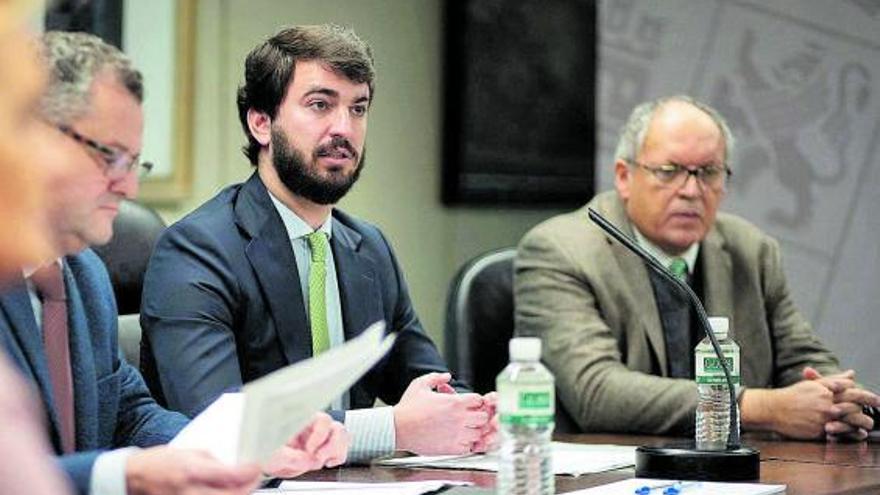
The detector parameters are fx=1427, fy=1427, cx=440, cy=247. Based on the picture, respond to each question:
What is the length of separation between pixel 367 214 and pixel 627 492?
9.29 feet

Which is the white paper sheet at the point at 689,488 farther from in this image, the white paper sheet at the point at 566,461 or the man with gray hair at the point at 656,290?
the man with gray hair at the point at 656,290

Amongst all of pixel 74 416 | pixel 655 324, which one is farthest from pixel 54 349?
pixel 655 324

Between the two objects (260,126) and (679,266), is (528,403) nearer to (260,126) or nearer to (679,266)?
(260,126)

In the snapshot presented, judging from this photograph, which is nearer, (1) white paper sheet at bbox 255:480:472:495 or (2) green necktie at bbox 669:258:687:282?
(1) white paper sheet at bbox 255:480:472:495

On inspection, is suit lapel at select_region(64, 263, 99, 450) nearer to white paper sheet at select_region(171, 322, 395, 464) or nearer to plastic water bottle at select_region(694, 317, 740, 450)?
white paper sheet at select_region(171, 322, 395, 464)

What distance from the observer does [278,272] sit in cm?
255

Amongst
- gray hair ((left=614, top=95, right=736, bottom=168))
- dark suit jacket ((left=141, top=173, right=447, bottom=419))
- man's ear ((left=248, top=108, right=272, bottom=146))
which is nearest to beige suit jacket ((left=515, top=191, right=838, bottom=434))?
gray hair ((left=614, top=95, right=736, bottom=168))

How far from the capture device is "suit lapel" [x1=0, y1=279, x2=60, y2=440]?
6.07 feet

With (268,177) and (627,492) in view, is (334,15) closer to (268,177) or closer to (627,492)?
(268,177)

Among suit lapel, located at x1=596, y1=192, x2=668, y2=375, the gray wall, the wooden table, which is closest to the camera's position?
the wooden table

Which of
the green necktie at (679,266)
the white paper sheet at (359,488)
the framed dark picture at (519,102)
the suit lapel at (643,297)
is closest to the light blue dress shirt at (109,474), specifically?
the white paper sheet at (359,488)

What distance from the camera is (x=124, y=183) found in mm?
1839

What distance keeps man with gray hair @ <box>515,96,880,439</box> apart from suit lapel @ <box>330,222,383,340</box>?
1.97 feet

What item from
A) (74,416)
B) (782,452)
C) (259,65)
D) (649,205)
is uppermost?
(259,65)
